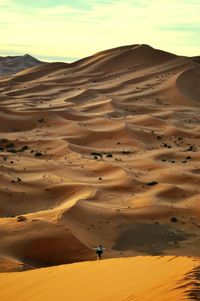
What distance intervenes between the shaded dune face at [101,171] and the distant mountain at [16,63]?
3223cm

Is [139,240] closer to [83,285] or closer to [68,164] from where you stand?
[83,285]

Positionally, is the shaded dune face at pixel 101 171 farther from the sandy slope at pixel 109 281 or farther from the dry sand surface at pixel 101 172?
the sandy slope at pixel 109 281

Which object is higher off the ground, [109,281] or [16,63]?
[16,63]

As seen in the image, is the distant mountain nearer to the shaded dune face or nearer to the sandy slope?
the shaded dune face

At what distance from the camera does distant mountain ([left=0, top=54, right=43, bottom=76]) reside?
7109 cm

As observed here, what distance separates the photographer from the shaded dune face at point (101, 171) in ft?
33.9

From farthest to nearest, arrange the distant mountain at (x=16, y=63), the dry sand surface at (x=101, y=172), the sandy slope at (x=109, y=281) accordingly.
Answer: the distant mountain at (x=16, y=63)
the dry sand surface at (x=101, y=172)
the sandy slope at (x=109, y=281)

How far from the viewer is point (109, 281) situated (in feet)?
21.2

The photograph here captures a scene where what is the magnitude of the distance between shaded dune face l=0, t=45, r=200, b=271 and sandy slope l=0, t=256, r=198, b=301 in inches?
58.1

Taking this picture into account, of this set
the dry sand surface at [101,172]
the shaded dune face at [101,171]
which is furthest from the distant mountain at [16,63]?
the dry sand surface at [101,172]

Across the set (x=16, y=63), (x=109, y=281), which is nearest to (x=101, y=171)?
(x=109, y=281)

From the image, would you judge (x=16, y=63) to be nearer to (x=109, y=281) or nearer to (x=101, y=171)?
(x=101, y=171)

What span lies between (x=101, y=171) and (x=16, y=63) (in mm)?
61665

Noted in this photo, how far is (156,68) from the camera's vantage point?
42.1m
